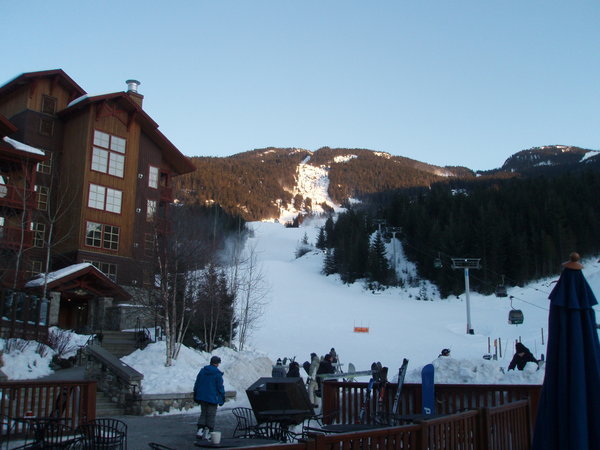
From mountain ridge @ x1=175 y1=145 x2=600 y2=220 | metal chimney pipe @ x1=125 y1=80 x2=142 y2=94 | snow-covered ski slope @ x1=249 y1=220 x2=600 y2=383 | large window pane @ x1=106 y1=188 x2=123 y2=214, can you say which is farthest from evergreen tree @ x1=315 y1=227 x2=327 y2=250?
large window pane @ x1=106 y1=188 x2=123 y2=214

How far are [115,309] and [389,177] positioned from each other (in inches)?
6526

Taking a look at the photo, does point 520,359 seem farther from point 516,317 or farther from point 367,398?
point 516,317

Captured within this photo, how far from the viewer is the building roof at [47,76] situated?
29125 mm

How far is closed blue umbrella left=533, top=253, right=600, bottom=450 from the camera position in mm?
5496

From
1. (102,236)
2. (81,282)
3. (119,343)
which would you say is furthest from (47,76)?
(119,343)

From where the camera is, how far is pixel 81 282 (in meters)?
26.3

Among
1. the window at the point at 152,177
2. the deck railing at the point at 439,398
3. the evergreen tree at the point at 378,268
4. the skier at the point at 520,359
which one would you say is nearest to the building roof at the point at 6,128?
the window at the point at 152,177

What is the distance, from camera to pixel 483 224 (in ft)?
209

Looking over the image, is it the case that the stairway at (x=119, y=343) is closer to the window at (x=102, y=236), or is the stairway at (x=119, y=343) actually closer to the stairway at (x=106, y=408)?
the stairway at (x=106, y=408)

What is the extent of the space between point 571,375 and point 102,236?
2711cm

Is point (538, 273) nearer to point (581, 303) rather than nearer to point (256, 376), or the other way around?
point (256, 376)

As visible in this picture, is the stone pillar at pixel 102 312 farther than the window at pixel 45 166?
No

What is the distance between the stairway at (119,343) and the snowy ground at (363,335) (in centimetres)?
229

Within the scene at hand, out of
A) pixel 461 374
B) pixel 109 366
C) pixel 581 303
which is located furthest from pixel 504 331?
pixel 581 303
